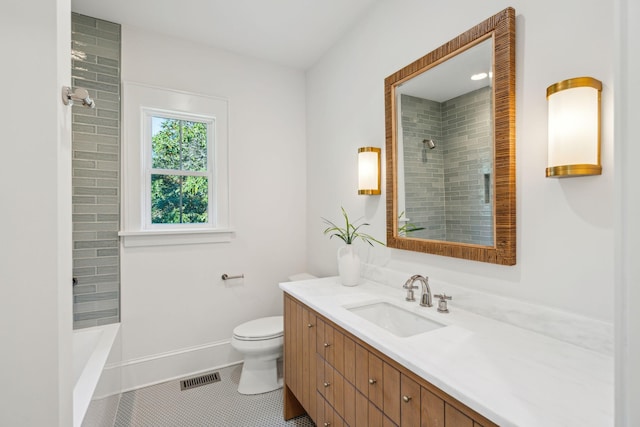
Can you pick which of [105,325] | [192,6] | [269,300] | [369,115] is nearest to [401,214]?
[369,115]

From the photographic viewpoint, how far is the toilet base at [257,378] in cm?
224

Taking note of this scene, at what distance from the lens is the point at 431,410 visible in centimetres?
92

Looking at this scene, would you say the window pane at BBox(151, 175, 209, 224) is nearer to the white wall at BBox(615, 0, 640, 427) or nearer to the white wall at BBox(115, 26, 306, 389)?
the white wall at BBox(115, 26, 306, 389)

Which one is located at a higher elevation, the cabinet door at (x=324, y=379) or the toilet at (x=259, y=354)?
the cabinet door at (x=324, y=379)

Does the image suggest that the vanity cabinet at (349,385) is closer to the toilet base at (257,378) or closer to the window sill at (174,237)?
the toilet base at (257,378)

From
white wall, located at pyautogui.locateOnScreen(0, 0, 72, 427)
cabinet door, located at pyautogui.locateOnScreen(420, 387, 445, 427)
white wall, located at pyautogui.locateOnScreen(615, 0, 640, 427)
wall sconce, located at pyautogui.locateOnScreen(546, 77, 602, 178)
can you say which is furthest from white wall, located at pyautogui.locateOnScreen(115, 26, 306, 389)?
white wall, located at pyautogui.locateOnScreen(615, 0, 640, 427)

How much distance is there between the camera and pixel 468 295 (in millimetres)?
1448

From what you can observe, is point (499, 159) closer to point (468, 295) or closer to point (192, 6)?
point (468, 295)

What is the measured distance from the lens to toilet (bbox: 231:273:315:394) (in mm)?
2186

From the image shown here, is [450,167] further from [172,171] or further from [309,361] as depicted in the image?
[172,171]

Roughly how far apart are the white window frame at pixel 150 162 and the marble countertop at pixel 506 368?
5.33 ft

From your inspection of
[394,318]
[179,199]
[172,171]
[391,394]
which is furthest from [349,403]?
[172,171]

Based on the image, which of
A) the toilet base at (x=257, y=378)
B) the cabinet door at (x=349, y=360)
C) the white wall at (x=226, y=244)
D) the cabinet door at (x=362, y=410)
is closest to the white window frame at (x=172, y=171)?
the white wall at (x=226, y=244)

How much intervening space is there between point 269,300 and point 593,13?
2773 mm
